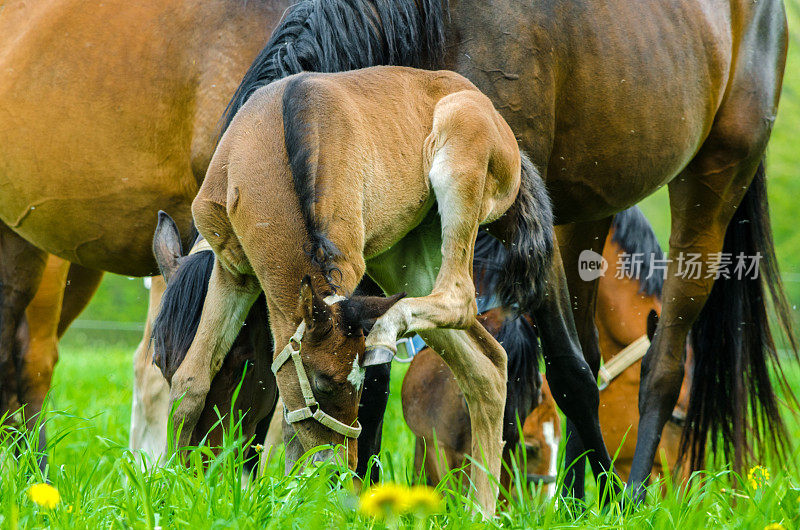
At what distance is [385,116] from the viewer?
8.91 feet

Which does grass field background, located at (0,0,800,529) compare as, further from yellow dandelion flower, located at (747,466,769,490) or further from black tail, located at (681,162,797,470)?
black tail, located at (681,162,797,470)

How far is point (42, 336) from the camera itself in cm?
490

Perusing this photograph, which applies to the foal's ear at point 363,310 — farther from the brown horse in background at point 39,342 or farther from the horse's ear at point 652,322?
the brown horse in background at point 39,342

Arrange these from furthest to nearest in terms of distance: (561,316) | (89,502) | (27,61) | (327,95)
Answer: (27,61) → (561,316) → (327,95) → (89,502)

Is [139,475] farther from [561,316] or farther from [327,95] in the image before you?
[561,316]

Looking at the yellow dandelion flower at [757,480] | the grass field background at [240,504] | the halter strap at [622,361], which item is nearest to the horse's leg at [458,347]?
the grass field background at [240,504]

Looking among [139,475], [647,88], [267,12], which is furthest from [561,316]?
[139,475]

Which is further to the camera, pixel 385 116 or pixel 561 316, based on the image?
pixel 561 316

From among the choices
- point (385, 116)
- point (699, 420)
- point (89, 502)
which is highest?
point (385, 116)

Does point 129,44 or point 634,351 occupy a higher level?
point 129,44

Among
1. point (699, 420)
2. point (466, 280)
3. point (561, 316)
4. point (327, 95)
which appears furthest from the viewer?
point (699, 420)

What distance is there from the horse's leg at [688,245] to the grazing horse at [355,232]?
1.51 metres

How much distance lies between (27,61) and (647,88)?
2.62 meters

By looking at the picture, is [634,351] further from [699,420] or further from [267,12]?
[267,12]
